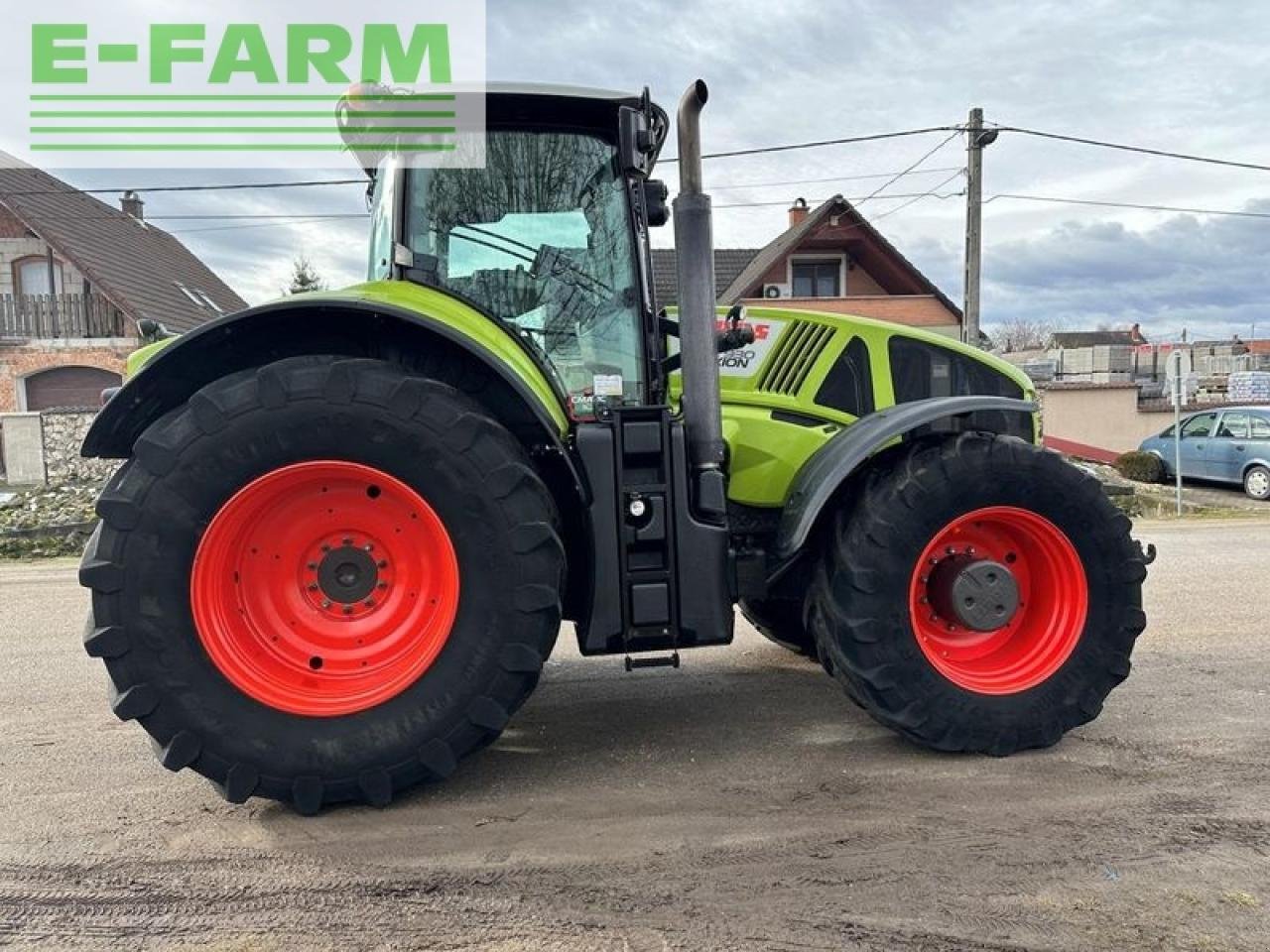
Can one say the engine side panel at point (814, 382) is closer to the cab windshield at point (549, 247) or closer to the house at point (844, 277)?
the cab windshield at point (549, 247)

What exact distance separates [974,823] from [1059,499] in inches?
47.8

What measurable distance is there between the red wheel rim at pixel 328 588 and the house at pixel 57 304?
1846 centimetres

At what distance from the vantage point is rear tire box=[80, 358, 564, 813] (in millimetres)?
2596

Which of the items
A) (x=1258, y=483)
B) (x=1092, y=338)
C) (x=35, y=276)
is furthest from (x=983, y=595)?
(x=1092, y=338)

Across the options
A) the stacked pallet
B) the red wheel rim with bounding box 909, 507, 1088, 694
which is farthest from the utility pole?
the red wheel rim with bounding box 909, 507, 1088, 694

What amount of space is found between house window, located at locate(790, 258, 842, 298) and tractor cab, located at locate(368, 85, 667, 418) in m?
19.8

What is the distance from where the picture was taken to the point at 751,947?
2.10 meters

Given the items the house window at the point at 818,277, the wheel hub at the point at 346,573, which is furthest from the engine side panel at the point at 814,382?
the house window at the point at 818,277

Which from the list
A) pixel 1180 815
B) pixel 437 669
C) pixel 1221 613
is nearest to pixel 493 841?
pixel 437 669

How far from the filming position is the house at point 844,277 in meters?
21.1

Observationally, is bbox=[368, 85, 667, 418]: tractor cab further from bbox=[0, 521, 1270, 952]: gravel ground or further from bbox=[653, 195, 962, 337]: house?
bbox=[653, 195, 962, 337]: house

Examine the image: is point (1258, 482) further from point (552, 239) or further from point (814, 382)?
point (552, 239)

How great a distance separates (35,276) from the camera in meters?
19.6

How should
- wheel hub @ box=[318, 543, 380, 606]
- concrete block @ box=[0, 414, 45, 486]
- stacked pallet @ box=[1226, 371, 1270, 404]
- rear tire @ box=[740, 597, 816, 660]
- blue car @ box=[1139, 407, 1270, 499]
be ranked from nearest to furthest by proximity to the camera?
wheel hub @ box=[318, 543, 380, 606]
rear tire @ box=[740, 597, 816, 660]
concrete block @ box=[0, 414, 45, 486]
blue car @ box=[1139, 407, 1270, 499]
stacked pallet @ box=[1226, 371, 1270, 404]
